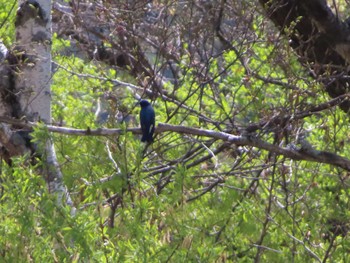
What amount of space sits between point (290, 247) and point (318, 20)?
134 cm

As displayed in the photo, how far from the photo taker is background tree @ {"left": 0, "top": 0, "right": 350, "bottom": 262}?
429cm

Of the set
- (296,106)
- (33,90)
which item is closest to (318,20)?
(296,106)

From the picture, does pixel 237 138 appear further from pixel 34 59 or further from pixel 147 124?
pixel 34 59

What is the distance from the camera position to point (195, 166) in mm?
6656

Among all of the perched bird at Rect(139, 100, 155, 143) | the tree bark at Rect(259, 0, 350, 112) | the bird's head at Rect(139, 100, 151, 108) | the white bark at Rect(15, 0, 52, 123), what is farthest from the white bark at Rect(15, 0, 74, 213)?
the tree bark at Rect(259, 0, 350, 112)

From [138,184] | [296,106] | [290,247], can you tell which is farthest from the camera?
[290,247]

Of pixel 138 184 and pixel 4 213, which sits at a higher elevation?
pixel 138 184

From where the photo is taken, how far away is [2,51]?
19.2ft

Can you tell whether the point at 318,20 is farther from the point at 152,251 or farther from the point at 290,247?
the point at 152,251

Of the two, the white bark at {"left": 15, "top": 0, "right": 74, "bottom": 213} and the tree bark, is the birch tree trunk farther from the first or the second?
the tree bark

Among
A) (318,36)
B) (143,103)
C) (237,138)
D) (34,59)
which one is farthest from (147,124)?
(318,36)

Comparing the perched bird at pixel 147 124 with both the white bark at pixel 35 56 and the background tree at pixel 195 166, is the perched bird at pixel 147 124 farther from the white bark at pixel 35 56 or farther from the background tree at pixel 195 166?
the white bark at pixel 35 56

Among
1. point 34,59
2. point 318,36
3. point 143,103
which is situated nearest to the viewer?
point 34,59

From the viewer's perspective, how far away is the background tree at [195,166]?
14.1 feet
